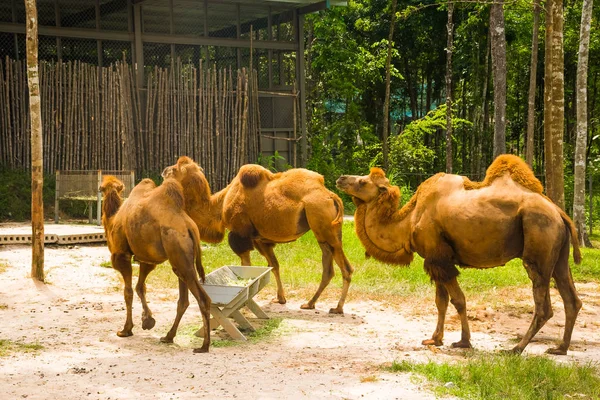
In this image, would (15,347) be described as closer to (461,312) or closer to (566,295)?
(461,312)

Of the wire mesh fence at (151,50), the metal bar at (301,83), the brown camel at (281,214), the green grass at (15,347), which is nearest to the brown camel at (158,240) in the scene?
the green grass at (15,347)

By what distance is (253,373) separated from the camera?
7.11m

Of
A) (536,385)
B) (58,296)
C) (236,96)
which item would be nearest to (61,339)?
(58,296)

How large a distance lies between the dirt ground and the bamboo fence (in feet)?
18.4

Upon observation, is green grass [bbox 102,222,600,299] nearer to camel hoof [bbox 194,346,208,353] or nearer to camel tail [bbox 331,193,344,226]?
camel tail [bbox 331,193,344,226]

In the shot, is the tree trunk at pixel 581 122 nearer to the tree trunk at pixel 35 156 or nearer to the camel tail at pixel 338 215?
the camel tail at pixel 338 215

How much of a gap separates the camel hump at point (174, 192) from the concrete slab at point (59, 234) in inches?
236

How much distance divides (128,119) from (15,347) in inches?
403

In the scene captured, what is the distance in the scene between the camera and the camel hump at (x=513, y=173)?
8.09 metres

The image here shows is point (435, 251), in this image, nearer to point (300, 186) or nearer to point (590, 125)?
point (300, 186)

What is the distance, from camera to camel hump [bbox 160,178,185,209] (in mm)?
8305

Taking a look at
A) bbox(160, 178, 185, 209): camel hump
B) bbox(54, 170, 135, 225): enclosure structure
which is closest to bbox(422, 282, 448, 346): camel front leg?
bbox(160, 178, 185, 209): camel hump

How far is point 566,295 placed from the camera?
7992mm

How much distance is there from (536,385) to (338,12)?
21.2 metres
